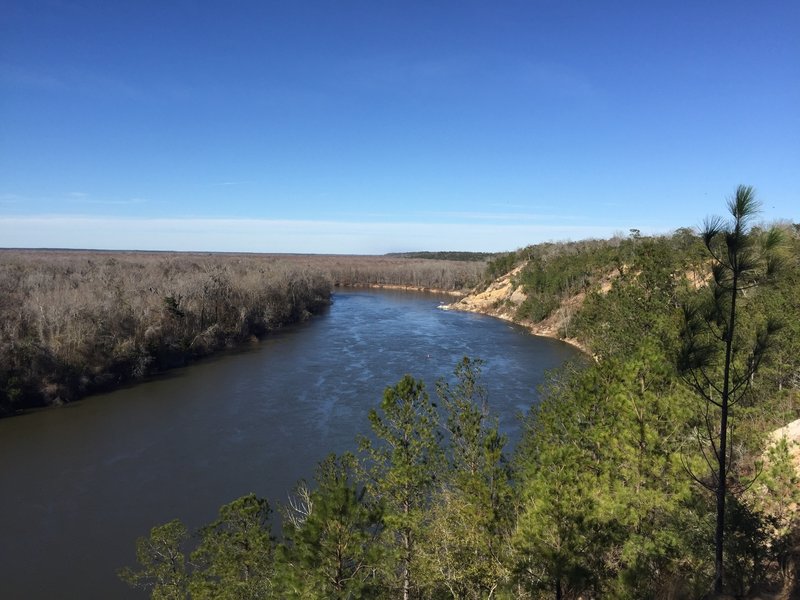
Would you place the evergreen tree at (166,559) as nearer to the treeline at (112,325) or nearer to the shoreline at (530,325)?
the treeline at (112,325)

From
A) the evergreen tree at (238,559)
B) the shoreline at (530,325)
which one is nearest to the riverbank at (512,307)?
the shoreline at (530,325)

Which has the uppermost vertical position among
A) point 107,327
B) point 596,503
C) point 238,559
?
point 596,503

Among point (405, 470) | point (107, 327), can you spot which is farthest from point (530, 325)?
point (405, 470)

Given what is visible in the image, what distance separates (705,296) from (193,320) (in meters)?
45.7

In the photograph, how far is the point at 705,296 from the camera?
22.7ft

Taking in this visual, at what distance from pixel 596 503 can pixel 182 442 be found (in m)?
21.3

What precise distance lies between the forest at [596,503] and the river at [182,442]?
22.0 feet

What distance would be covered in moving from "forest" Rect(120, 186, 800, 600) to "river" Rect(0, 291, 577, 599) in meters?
6.70

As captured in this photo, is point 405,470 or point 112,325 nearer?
point 405,470

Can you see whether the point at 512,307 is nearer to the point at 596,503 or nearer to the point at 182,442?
the point at 182,442

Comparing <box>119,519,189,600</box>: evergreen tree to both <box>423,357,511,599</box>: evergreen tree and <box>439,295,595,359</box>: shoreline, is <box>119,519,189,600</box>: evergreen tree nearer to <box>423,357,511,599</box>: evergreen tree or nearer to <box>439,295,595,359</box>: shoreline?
<box>423,357,511,599</box>: evergreen tree

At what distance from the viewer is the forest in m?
6.85

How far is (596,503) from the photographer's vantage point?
8.11 m

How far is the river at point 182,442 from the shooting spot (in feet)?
51.9
